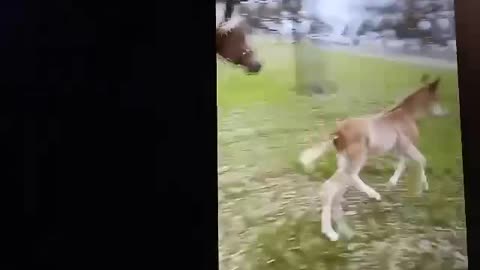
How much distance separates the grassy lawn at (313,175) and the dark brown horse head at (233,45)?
0.01 meters

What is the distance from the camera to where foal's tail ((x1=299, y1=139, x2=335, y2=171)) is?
0.92 metres

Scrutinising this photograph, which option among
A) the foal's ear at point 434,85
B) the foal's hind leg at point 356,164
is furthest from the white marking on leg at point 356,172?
the foal's ear at point 434,85

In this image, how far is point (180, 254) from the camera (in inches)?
34.1

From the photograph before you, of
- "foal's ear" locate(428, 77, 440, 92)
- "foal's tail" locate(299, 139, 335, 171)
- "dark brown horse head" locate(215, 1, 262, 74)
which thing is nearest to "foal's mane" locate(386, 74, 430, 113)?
"foal's ear" locate(428, 77, 440, 92)

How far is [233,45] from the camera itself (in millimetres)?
925

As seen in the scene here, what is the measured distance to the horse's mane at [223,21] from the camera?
36.4 inches

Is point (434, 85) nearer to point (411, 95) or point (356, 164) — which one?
point (411, 95)

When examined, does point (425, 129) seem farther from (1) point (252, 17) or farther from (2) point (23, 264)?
(2) point (23, 264)

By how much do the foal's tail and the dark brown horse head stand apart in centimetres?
15

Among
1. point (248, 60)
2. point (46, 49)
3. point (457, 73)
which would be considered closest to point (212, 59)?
point (248, 60)

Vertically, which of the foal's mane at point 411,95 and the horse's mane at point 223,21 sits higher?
the horse's mane at point 223,21

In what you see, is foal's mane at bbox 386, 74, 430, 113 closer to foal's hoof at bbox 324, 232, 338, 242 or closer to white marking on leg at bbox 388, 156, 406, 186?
white marking on leg at bbox 388, 156, 406, 186

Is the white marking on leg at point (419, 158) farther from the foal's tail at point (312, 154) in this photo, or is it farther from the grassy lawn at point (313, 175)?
the foal's tail at point (312, 154)

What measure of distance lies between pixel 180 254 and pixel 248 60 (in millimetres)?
310
